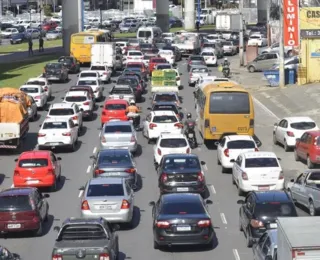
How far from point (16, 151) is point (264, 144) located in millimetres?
11146

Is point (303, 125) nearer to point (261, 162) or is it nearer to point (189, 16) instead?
point (261, 162)

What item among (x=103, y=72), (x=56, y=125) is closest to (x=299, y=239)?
(x=56, y=125)

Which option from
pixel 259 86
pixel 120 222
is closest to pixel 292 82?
pixel 259 86

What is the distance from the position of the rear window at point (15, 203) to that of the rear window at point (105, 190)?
6.01ft

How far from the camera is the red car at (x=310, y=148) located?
115 ft

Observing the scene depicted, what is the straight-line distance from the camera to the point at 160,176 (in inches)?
1195

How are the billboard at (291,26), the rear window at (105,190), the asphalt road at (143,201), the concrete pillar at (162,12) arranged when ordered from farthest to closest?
1. the concrete pillar at (162,12)
2. the billboard at (291,26)
3. the rear window at (105,190)
4. the asphalt road at (143,201)

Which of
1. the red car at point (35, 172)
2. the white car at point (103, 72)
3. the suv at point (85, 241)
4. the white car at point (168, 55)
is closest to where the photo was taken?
the suv at point (85, 241)

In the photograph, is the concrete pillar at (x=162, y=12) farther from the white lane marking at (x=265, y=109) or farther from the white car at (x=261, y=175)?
the white car at (x=261, y=175)

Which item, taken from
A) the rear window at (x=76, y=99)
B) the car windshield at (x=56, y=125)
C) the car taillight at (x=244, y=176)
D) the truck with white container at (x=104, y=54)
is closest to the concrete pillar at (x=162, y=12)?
the truck with white container at (x=104, y=54)

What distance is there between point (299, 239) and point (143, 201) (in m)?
15.8

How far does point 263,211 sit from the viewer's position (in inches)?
926

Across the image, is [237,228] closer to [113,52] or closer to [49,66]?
[49,66]

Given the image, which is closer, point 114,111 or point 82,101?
point 114,111
